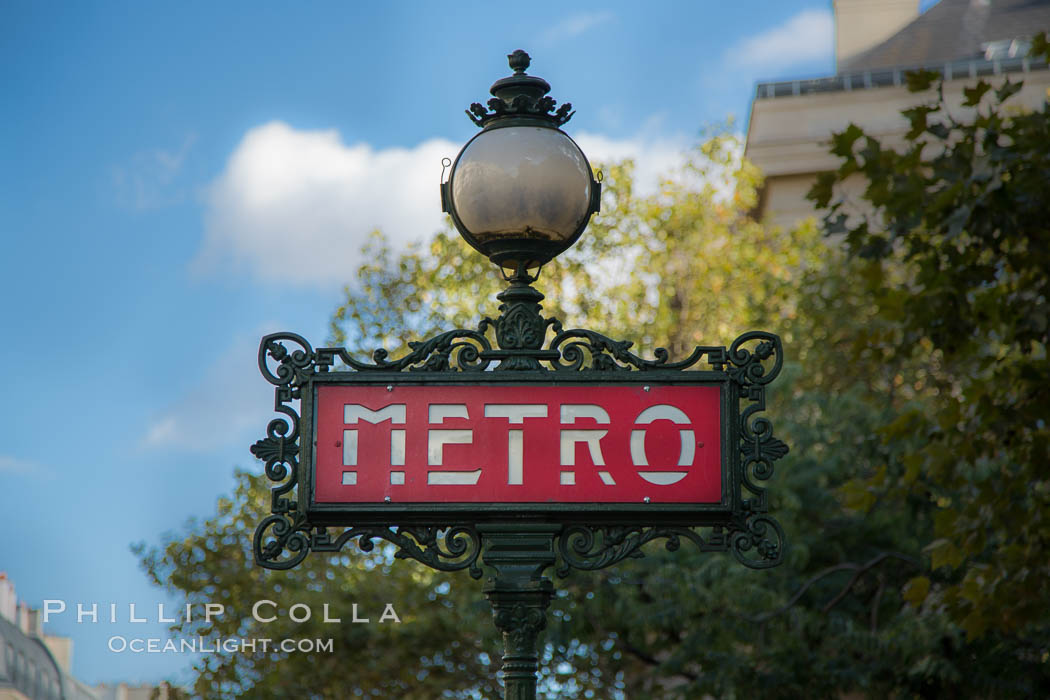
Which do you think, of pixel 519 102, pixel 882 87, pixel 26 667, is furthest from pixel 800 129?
pixel 519 102

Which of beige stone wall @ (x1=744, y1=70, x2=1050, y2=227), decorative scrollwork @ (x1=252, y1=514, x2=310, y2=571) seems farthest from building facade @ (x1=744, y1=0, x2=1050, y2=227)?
decorative scrollwork @ (x1=252, y1=514, x2=310, y2=571)

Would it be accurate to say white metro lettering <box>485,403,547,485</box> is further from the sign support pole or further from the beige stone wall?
the beige stone wall

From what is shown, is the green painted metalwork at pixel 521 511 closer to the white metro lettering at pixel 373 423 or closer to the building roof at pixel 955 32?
the white metro lettering at pixel 373 423

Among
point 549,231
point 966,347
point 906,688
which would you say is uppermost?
point 966,347

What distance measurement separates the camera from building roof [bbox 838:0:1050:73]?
4603cm

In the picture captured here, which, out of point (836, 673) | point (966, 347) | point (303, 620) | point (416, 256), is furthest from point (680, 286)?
point (966, 347)

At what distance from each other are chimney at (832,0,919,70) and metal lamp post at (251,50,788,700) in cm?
4618

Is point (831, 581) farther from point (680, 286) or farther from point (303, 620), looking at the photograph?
point (680, 286)

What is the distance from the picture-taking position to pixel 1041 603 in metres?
8.83

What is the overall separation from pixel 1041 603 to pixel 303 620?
1259 centimetres

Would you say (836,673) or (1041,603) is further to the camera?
(836,673)

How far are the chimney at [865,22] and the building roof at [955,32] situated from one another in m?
0.58

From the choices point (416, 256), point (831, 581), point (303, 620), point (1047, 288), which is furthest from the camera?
point (416, 256)

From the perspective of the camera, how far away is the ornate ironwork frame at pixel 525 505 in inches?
187
